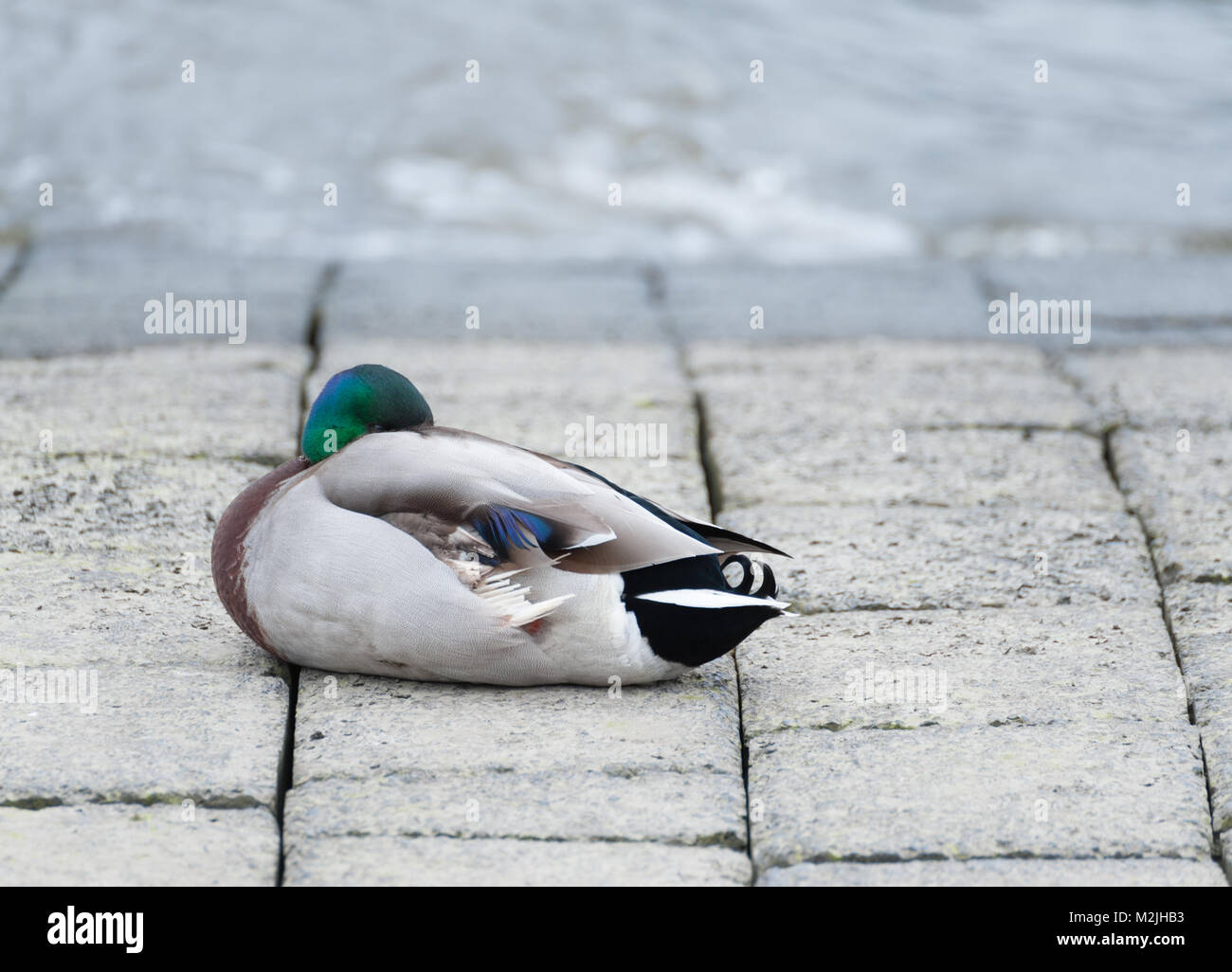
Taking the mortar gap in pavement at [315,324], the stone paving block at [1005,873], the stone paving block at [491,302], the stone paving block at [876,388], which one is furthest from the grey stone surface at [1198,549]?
the mortar gap in pavement at [315,324]

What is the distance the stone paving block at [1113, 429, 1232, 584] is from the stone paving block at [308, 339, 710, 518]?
1.04 m

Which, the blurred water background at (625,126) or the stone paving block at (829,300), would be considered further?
the blurred water background at (625,126)

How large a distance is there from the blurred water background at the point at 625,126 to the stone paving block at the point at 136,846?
4.93 m

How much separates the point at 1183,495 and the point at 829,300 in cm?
227

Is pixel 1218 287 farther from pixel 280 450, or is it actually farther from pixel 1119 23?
pixel 1119 23

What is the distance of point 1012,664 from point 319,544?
1.29 m

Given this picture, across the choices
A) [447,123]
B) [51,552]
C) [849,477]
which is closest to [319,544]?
[51,552]

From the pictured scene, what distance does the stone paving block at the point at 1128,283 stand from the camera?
5781 mm

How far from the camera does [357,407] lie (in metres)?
2.84

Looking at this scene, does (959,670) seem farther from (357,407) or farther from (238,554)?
(238,554)

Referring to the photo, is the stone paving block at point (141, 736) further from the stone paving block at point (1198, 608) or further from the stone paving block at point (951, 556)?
the stone paving block at point (1198, 608)

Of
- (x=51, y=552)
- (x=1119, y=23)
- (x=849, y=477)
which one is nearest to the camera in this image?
(x=51, y=552)

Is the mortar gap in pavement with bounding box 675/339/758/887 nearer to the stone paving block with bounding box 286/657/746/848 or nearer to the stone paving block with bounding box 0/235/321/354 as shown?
the stone paving block with bounding box 286/657/746/848

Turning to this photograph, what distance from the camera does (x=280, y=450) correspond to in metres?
4.04
